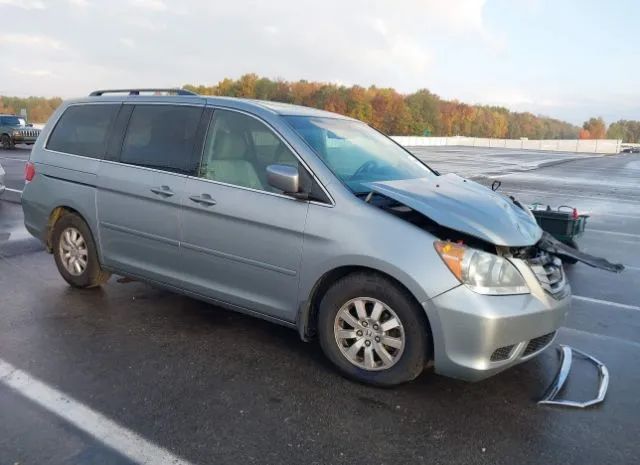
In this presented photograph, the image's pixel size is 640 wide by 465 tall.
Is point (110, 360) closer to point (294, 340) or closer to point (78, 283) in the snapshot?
point (294, 340)

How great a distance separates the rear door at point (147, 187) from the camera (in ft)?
14.2

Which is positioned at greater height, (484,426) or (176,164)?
(176,164)

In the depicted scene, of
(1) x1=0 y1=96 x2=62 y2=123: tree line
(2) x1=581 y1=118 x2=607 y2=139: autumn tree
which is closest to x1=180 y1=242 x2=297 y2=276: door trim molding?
(1) x1=0 y1=96 x2=62 y2=123: tree line

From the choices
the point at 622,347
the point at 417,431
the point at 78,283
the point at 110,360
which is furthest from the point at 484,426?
the point at 78,283

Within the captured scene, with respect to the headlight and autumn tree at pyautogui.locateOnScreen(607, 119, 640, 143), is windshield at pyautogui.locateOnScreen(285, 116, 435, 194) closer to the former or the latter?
the headlight

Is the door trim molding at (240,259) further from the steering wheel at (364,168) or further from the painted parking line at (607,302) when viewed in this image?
the painted parking line at (607,302)

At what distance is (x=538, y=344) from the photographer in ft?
11.3

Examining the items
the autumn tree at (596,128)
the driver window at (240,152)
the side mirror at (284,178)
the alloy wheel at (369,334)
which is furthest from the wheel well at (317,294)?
the autumn tree at (596,128)

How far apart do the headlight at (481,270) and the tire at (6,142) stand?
27485 millimetres

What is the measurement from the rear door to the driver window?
0.59 ft

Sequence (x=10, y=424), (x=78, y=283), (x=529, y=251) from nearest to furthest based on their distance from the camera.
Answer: (x=10, y=424)
(x=529, y=251)
(x=78, y=283)

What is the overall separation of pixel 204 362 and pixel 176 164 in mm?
1570

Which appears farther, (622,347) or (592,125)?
(592,125)

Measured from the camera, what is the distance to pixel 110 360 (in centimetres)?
380
